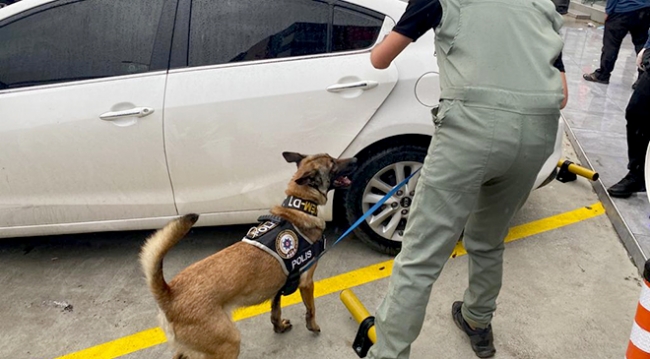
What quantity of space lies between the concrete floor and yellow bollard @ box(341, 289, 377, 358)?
Result: 0.13 metres

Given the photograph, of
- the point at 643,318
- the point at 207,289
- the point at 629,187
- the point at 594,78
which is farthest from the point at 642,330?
the point at 594,78

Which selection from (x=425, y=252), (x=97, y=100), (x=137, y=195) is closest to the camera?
(x=425, y=252)

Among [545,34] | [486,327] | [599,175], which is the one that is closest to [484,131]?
[545,34]

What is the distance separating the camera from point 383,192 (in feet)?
10.3

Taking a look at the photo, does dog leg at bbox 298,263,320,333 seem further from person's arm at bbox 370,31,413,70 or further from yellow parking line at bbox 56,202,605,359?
person's arm at bbox 370,31,413,70

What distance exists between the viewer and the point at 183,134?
2.88m

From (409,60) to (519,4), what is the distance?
1129 mm

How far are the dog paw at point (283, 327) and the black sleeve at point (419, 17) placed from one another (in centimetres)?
158

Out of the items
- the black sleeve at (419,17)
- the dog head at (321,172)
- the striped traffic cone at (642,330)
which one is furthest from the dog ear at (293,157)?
the striped traffic cone at (642,330)

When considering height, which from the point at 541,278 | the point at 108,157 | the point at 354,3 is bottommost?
the point at 541,278

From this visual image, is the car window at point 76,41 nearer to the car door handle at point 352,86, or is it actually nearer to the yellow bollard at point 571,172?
the car door handle at point 352,86

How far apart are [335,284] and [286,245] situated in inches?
31.9

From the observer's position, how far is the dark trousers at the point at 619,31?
6.65 meters

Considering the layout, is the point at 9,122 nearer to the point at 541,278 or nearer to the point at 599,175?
the point at 541,278
